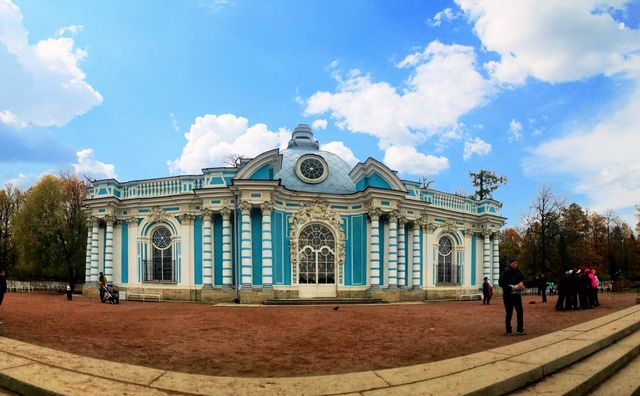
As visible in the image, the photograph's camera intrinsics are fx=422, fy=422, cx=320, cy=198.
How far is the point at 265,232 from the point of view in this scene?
20.5 metres

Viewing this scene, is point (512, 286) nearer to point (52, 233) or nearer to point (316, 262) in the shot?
point (316, 262)

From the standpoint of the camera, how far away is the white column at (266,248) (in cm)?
2033

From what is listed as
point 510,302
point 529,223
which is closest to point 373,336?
point 510,302

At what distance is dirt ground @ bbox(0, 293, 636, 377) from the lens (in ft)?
21.6

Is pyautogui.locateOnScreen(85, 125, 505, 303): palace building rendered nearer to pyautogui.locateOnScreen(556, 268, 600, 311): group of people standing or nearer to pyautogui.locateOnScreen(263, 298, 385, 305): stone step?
pyautogui.locateOnScreen(263, 298, 385, 305): stone step

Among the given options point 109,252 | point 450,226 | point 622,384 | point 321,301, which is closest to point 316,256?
point 321,301

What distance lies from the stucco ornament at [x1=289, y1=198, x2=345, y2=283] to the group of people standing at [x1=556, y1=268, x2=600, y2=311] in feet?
34.9

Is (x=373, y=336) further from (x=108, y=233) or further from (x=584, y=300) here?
(x=108, y=233)

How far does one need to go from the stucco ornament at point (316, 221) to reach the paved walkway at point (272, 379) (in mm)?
16144

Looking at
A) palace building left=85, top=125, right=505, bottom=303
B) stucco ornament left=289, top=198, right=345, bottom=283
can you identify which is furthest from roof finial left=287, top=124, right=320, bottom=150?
stucco ornament left=289, top=198, right=345, bottom=283

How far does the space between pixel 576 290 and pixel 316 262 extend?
1182 centimetres

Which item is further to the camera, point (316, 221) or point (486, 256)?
point (486, 256)

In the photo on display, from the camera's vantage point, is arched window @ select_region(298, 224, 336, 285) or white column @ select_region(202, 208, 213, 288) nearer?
white column @ select_region(202, 208, 213, 288)

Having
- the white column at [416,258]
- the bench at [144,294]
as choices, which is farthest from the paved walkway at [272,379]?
the white column at [416,258]
